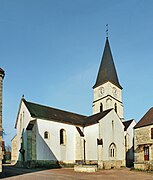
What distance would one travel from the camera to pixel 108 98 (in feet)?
153

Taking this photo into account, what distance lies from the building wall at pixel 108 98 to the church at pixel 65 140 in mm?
8263

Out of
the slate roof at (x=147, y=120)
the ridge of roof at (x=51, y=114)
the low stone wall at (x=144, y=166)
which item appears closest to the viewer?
the low stone wall at (x=144, y=166)

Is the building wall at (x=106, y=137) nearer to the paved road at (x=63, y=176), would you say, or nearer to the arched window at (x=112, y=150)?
the arched window at (x=112, y=150)

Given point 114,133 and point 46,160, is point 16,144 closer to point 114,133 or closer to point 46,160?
point 46,160

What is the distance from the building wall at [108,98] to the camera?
46.7 m

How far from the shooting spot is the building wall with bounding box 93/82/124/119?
46719 millimetres

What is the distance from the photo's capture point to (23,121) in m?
34.3

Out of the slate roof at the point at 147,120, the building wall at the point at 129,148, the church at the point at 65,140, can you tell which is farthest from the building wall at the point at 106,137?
the slate roof at the point at 147,120

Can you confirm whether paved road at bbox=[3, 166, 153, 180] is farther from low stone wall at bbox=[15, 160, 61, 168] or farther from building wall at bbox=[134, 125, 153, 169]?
low stone wall at bbox=[15, 160, 61, 168]

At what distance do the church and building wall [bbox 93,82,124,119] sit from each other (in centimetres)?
826

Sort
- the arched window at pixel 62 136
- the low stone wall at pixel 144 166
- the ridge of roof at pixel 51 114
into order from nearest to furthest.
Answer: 1. the low stone wall at pixel 144 166
2. the ridge of roof at pixel 51 114
3. the arched window at pixel 62 136

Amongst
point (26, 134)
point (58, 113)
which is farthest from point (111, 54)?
point (26, 134)

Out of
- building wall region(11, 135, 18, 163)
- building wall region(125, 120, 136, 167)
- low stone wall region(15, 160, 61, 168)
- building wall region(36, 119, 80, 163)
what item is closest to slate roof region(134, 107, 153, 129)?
building wall region(125, 120, 136, 167)

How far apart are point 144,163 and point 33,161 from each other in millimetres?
13906
